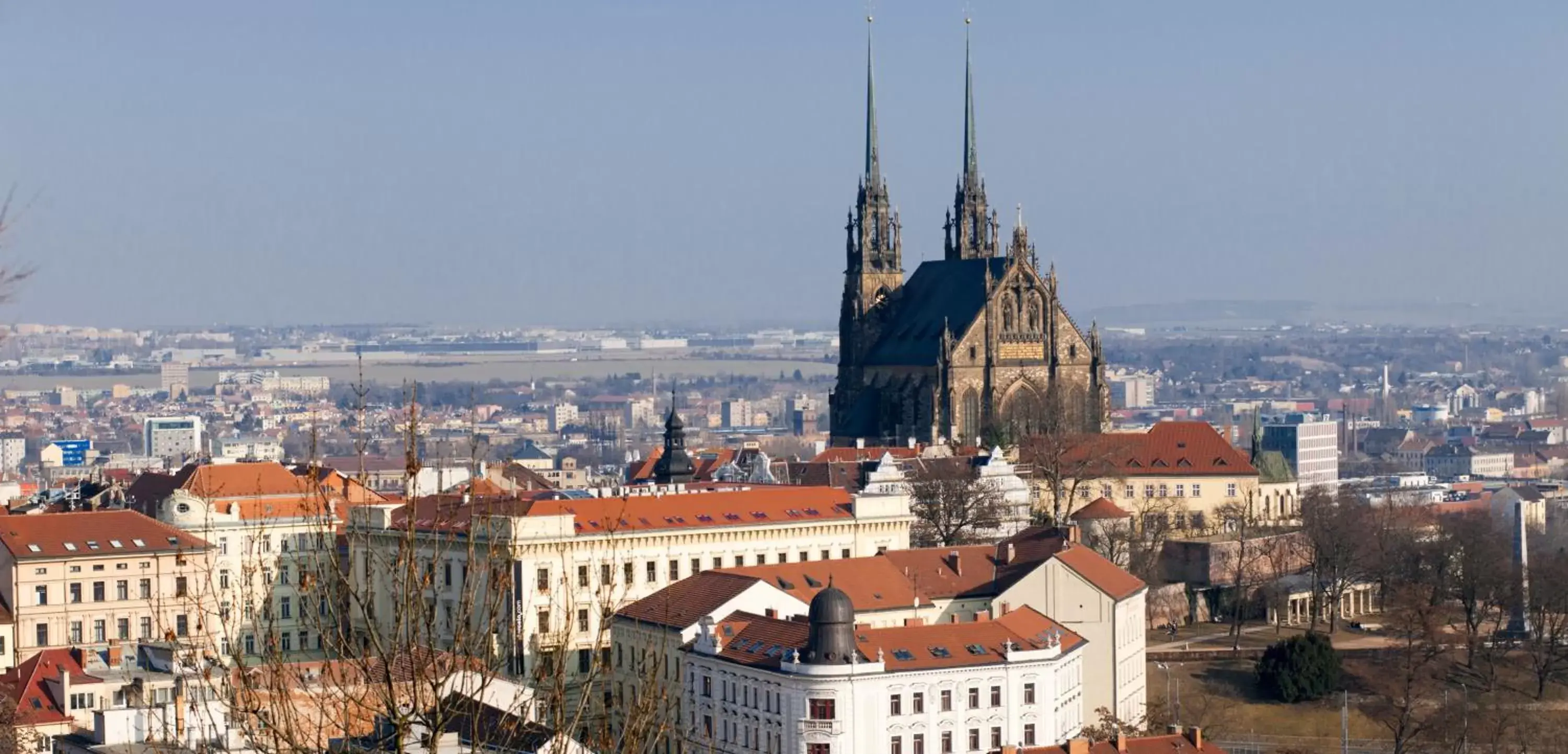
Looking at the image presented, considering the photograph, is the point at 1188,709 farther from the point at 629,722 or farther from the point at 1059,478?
the point at 629,722

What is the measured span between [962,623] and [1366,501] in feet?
190

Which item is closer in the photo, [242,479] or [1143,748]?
[1143,748]

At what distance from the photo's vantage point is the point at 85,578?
89.2 meters

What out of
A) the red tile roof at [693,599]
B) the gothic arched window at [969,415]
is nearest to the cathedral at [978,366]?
the gothic arched window at [969,415]

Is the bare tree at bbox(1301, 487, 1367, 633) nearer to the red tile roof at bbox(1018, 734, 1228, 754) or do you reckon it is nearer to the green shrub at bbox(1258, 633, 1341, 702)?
the green shrub at bbox(1258, 633, 1341, 702)

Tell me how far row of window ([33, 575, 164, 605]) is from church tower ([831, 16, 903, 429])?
6172 centimetres

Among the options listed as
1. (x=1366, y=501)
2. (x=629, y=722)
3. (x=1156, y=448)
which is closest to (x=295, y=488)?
(x=1156, y=448)

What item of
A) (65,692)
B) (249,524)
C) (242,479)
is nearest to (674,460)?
(242,479)

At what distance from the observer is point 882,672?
7288 centimetres

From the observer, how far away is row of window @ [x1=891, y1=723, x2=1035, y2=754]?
73250mm

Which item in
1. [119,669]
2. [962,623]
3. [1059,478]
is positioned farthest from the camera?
[1059,478]

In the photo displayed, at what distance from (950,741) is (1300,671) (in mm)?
19777

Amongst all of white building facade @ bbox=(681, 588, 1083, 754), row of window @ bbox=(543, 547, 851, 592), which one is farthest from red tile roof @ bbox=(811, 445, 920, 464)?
white building facade @ bbox=(681, 588, 1083, 754)

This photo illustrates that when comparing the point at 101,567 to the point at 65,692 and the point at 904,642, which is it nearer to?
the point at 65,692
